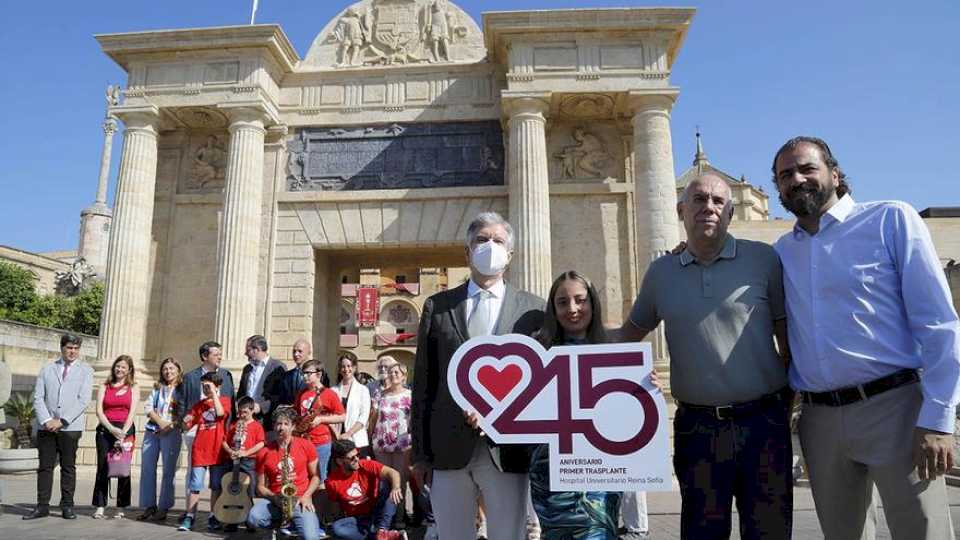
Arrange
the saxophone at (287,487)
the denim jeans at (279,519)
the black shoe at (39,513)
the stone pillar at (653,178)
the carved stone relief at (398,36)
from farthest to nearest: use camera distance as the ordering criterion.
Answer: the carved stone relief at (398,36) → the stone pillar at (653,178) → the black shoe at (39,513) → the saxophone at (287,487) → the denim jeans at (279,519)

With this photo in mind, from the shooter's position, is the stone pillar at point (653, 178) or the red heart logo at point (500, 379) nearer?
the red heart logo at point (500, 379)

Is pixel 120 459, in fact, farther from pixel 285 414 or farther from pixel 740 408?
pixel 740 408

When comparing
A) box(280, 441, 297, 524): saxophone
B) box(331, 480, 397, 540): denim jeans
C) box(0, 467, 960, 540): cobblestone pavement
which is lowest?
box(0, 467, 960, 540): cobblestone pavement

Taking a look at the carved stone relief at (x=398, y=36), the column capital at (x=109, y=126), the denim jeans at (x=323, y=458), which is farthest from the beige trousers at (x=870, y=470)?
the column capital at (x=109, y=126)

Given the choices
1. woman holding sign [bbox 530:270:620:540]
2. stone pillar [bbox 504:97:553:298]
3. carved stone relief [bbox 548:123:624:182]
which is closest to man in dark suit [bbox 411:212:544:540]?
woman holding sign [bbox 530:270:620:540]

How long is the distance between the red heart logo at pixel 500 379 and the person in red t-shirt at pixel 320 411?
4.54 m

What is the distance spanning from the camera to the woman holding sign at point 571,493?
2869 mm

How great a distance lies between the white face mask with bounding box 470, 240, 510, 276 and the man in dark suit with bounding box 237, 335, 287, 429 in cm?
527

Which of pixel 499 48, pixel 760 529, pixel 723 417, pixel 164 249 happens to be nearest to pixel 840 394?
pixel 723 417

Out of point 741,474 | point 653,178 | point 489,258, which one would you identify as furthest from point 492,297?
point 653,178

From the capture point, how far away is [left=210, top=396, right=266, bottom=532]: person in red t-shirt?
710 centimetres

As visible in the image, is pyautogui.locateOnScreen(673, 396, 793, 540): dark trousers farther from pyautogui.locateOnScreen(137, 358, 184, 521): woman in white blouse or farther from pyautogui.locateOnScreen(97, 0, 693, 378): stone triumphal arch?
pyautogui.locateOnScreen(97, 0, 693, 378): stone triumphal arch

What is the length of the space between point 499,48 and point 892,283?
12508 millimetres

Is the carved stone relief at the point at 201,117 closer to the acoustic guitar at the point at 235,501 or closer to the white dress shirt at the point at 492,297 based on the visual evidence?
the acoustic guitar at the point at 235,501
